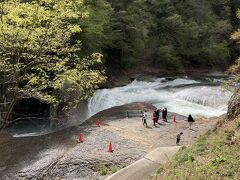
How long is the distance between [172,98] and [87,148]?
18.7m

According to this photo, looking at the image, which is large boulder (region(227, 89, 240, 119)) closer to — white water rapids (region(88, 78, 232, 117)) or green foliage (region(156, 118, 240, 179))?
green foliage (region(156, 118, 240, 179))

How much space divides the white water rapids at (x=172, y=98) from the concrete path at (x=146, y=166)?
12249 millimetres

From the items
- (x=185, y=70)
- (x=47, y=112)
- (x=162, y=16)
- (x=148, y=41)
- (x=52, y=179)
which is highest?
(x=162, y=16)

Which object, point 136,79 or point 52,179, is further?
point 136,79

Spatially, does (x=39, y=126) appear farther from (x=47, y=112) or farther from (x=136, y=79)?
(x=136, y=79)

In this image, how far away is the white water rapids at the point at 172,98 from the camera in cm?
3331

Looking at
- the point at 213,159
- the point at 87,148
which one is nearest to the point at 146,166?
the point at 87,148

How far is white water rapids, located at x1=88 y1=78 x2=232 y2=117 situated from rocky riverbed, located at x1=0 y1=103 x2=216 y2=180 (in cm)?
497

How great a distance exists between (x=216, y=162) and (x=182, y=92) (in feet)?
90.1

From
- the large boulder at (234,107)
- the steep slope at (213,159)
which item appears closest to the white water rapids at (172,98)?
the large boulder at (234,107)

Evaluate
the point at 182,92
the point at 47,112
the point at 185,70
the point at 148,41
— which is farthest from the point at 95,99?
the point at 185,70

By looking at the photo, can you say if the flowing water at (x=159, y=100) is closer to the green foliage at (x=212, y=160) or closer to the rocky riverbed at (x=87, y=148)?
the rocky riverbed at (x=87, y=148)

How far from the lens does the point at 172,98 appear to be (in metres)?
38.4

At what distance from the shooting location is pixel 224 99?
35250 mm
